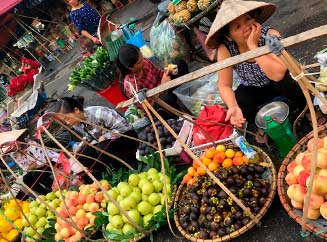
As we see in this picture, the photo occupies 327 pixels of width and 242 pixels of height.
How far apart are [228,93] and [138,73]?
1275 millimetres

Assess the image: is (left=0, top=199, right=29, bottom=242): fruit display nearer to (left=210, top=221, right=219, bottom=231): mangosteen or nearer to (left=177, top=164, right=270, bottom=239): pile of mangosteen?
(left=177, top=164, right=270, bottom=239): pile of mangosteen

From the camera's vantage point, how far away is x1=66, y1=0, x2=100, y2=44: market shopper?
588cm

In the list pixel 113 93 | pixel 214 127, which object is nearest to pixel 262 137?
pixel 214 127

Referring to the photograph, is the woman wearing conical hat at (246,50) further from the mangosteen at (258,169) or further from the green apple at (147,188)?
the green apple at (147,188)

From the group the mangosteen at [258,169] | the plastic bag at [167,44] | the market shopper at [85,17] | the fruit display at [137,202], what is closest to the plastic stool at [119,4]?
the market shopper at [85,17]

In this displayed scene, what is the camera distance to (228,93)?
3105mm

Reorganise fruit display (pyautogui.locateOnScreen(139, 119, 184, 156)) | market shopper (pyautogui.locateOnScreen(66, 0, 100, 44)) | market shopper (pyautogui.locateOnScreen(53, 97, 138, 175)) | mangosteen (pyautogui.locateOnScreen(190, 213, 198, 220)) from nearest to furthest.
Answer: mangosteen (pyautogui.locateOnScreen(190, 213, 198, 220)), fruit display (pyautogui.locateOnScreen(139, 119, 184, 156)), market shopper (pyautogui.locateOnScreen(53, 97, 138, 175)), market shopper (pyautogui.locateOnScreen(66, 0, 100, 44))

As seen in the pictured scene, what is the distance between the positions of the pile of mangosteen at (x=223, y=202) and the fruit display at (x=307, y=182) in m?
0.28

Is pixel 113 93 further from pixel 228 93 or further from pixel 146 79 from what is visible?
pixel 228 93

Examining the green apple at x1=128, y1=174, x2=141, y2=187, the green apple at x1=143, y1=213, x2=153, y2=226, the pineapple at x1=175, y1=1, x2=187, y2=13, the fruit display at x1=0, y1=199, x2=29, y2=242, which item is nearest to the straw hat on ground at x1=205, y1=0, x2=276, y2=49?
the green apple at x1=128, y1=174, x2=141, y2=187

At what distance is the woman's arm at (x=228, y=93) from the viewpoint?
2957 millimetres

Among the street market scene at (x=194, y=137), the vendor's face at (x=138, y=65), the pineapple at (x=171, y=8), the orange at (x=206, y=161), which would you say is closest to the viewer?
the street market scene at (x=194, y=137)

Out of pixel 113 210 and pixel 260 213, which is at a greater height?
pixel 113 210

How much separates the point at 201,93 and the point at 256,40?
1.32 meters
